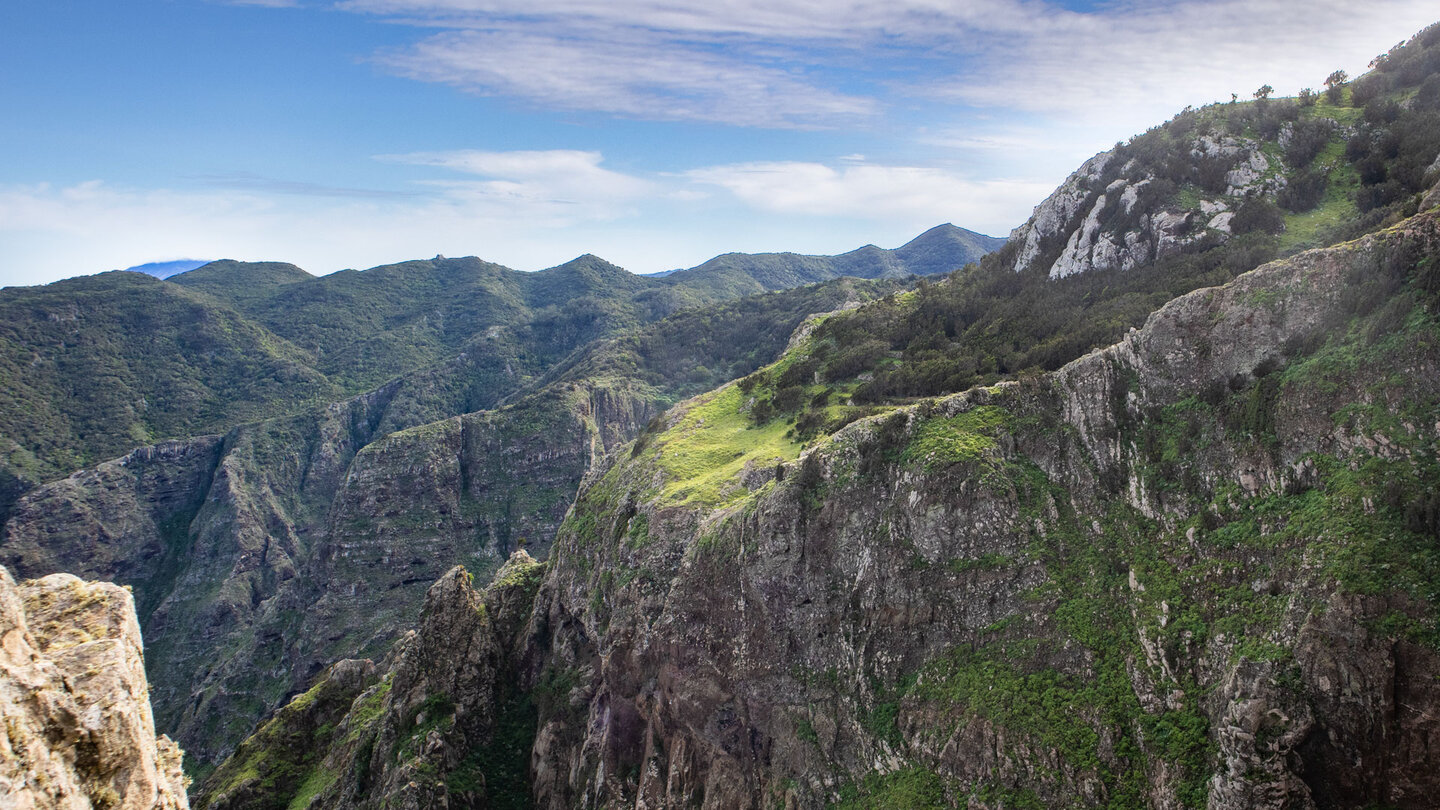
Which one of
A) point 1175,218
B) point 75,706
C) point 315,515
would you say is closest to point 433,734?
point 75,706

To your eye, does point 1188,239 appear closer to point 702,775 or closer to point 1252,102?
point 1252,102

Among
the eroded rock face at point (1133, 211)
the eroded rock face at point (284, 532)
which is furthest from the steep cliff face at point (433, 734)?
the eroded rock face at point (284, 532)

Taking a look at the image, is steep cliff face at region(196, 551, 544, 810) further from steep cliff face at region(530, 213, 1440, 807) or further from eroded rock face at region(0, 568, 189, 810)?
eroded rock face at region(0, 568, 189, 810)

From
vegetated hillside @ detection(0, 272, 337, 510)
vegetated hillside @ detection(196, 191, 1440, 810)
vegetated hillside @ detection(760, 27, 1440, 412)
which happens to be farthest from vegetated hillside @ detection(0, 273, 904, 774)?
vegetated hillside @ detection(760, 27, 1440, 412)

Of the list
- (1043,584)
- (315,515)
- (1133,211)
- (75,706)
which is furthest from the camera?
(315,515)

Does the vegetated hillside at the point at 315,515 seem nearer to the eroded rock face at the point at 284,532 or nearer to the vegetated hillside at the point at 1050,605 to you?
the eroded rock face at the point at 284,532

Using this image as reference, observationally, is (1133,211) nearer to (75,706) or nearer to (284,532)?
(75,706)

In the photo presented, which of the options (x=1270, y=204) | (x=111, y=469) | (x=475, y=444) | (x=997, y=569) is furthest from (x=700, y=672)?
(x=111, y=469)
